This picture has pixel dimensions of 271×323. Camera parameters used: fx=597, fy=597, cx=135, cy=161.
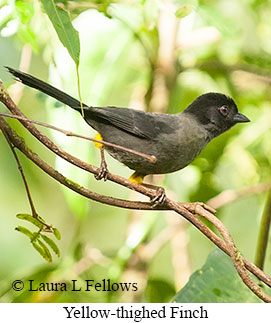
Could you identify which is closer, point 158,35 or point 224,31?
point 224,31

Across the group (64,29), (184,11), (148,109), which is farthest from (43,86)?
(148,109)

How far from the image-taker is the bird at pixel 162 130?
2.95 m

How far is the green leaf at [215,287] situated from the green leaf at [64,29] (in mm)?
1169

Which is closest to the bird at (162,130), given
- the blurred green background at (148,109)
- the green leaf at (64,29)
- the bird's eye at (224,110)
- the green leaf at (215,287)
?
the bird's eye at (224,110)

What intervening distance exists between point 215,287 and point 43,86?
1.08 metres

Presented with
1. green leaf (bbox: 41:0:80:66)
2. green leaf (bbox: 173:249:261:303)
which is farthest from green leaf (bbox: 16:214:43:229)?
green leaf (bbox: 173:249:261:303)

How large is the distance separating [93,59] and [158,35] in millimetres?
536

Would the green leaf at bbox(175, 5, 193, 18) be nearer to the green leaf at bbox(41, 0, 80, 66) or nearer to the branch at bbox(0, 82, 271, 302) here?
the green leaf at bbox(41, 0, 80, 66)

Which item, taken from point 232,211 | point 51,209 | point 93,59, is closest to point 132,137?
point 93,59

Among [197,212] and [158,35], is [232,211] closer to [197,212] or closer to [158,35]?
[158,35]

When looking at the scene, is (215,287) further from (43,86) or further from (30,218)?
(43,86)

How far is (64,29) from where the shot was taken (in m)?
1.68

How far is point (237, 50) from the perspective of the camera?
12.7 ft

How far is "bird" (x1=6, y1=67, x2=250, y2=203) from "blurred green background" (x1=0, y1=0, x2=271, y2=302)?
14 cm
